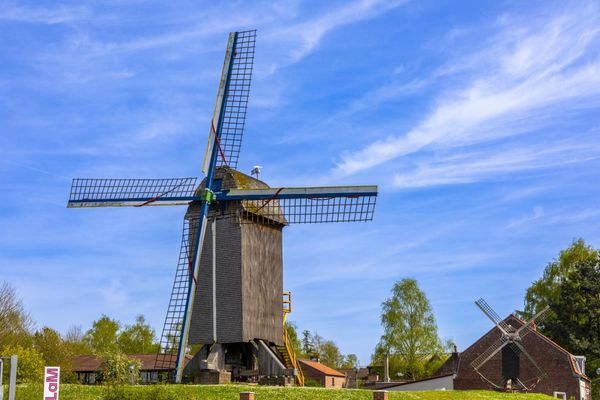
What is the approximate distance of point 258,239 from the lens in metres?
34.4

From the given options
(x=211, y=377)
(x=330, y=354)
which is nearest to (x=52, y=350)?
(x=211, y=377)

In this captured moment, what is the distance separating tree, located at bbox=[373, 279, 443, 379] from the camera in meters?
69.4

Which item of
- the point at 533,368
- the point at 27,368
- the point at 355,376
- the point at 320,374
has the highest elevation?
the point at 27,368

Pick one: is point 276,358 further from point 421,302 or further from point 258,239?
point 421,302

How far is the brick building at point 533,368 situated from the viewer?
168 feet

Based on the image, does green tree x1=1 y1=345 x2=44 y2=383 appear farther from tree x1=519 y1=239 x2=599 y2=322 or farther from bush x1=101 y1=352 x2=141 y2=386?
tree x1=519 y1=239 x2=599 y2=322

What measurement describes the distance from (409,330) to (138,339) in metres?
36.5

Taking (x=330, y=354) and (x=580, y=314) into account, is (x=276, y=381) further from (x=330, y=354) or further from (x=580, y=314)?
(x=330, y=354)

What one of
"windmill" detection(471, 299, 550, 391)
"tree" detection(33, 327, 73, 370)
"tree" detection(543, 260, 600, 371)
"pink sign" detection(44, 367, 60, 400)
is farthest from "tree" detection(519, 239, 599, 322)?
"pink sign" detection(44, 367, 60, 400)

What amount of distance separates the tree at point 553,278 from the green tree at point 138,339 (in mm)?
41069

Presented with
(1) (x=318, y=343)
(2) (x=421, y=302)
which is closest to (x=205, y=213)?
(2) (x=421, y=302)

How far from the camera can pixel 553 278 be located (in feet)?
247

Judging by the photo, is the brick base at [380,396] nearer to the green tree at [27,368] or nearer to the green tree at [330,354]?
the green tree at [27,368]

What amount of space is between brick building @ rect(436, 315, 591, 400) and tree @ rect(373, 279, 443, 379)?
46.7 ft
